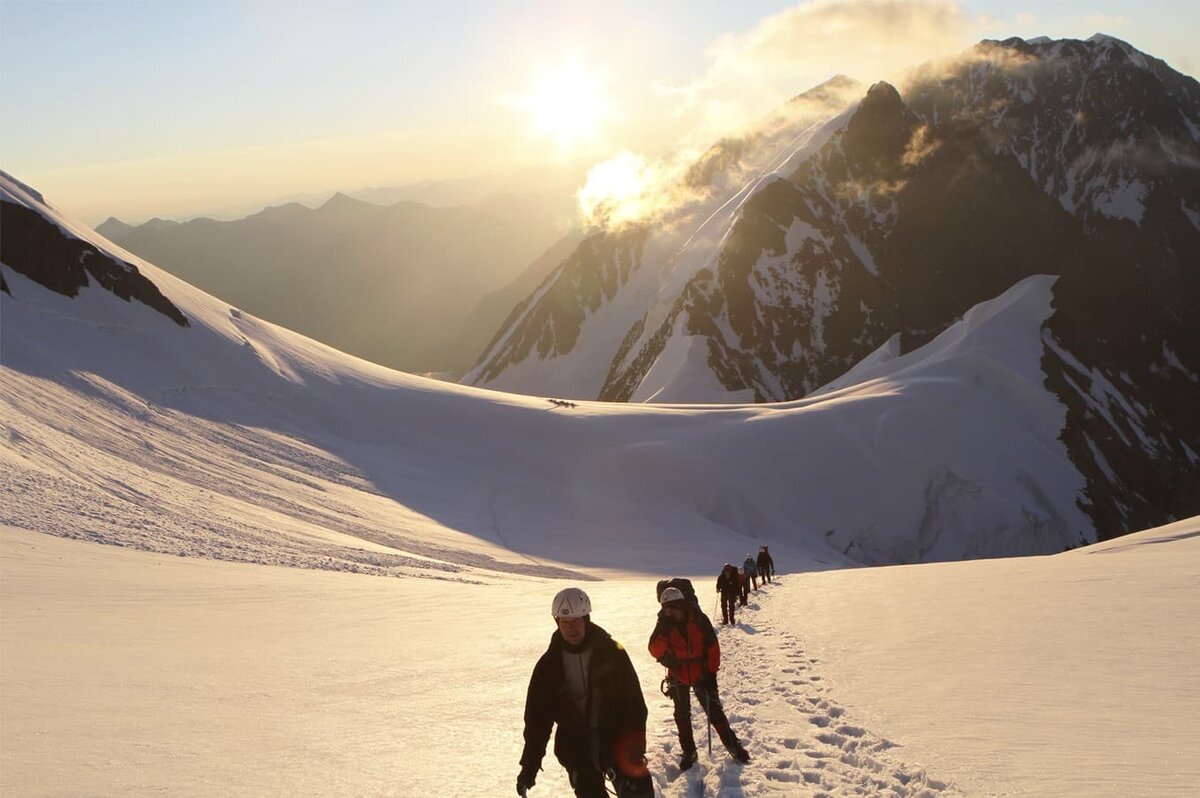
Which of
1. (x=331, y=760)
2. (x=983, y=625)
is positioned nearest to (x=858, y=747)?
(x=331, y=760)

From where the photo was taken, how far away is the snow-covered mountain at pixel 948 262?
106 m

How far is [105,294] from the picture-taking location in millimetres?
57938

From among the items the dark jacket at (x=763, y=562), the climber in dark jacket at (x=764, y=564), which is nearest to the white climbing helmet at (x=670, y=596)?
the climber in dark jacket at (x=764, y=564)

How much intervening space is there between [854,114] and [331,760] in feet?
473

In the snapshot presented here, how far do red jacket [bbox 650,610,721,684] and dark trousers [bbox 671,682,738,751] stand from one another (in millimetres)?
142

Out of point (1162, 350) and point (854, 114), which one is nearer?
point (1162, 350)

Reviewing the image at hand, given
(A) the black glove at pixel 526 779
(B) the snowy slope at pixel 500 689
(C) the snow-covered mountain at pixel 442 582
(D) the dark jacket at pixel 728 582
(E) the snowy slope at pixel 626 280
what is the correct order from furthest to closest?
(E) the snowy slope at pixel 626 280 → (D) the dark jacket at pixel 728 582 → (C) the snow-covered mountain at pixel 442 582 → (B) the snowy slope at pixel 500 689 → (A) the black glove at pixel 526 779

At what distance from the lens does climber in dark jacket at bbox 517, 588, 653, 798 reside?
20.5 feet

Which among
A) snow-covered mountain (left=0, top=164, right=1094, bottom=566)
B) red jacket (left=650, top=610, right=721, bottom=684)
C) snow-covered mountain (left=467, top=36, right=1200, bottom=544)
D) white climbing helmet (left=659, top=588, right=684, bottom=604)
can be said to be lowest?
red jacket (left=650, top=610, right=721, bottom=684)

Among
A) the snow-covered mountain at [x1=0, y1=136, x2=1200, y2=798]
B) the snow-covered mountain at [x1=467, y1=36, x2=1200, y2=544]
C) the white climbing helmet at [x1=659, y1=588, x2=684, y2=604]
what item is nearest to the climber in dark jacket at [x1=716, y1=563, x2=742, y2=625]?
the snow-covered mountain at [x1=0, y1=136, x2=1200, y2=798]

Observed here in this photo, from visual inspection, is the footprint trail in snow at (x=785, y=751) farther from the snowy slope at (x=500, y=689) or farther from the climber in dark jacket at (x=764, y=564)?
the climber in dark jacket at (x=764, y=564)

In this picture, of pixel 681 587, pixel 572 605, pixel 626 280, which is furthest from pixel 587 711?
pixel 626 280

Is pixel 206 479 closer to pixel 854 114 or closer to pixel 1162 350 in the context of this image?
pixel 1162 350

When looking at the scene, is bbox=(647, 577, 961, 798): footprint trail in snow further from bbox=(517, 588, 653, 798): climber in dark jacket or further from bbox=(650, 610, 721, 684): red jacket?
bbox=(517, 588, 653, 798): climber in dark jacket
